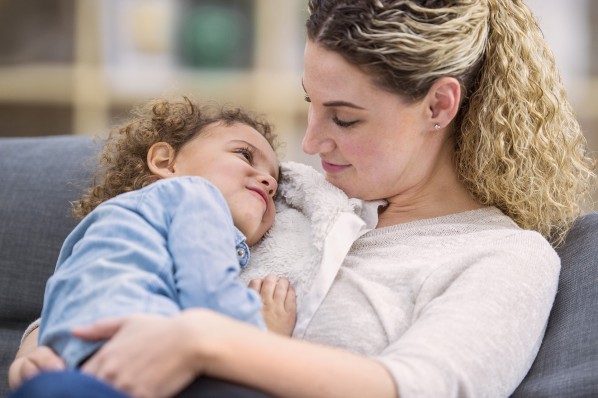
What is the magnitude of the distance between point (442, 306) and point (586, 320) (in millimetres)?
328

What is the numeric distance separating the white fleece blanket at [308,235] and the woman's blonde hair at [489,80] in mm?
237

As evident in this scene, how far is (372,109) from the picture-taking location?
1586 millimetres

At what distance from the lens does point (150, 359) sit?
117 centimetres

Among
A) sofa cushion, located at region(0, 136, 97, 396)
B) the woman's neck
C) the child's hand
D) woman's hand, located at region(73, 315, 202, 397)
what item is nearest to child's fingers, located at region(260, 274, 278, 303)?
the child's hand

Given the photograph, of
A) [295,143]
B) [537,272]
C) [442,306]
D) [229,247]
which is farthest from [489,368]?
[295,143]

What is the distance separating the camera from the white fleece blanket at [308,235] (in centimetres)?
156

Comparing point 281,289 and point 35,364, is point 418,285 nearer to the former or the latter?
point 281,289

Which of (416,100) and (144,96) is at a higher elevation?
(416,100)

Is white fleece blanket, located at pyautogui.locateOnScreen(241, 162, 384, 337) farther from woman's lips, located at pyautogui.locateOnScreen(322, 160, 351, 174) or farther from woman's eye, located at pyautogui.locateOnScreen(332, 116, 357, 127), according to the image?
woman's eye, located at pyautogui.locateOnScreen(332, 116, 357, 127)

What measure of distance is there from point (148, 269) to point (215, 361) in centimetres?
22

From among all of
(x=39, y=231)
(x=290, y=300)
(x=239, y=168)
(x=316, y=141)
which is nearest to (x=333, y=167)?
(x=316, y=141)

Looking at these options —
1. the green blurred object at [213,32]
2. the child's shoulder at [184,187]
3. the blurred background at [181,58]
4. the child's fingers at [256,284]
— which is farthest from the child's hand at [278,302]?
the green blurred object at [213,32]

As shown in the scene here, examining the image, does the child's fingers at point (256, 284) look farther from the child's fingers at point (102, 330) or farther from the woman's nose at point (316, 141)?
the child's fingers at point (102, 330)

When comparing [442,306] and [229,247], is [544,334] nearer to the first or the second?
[442,306]
